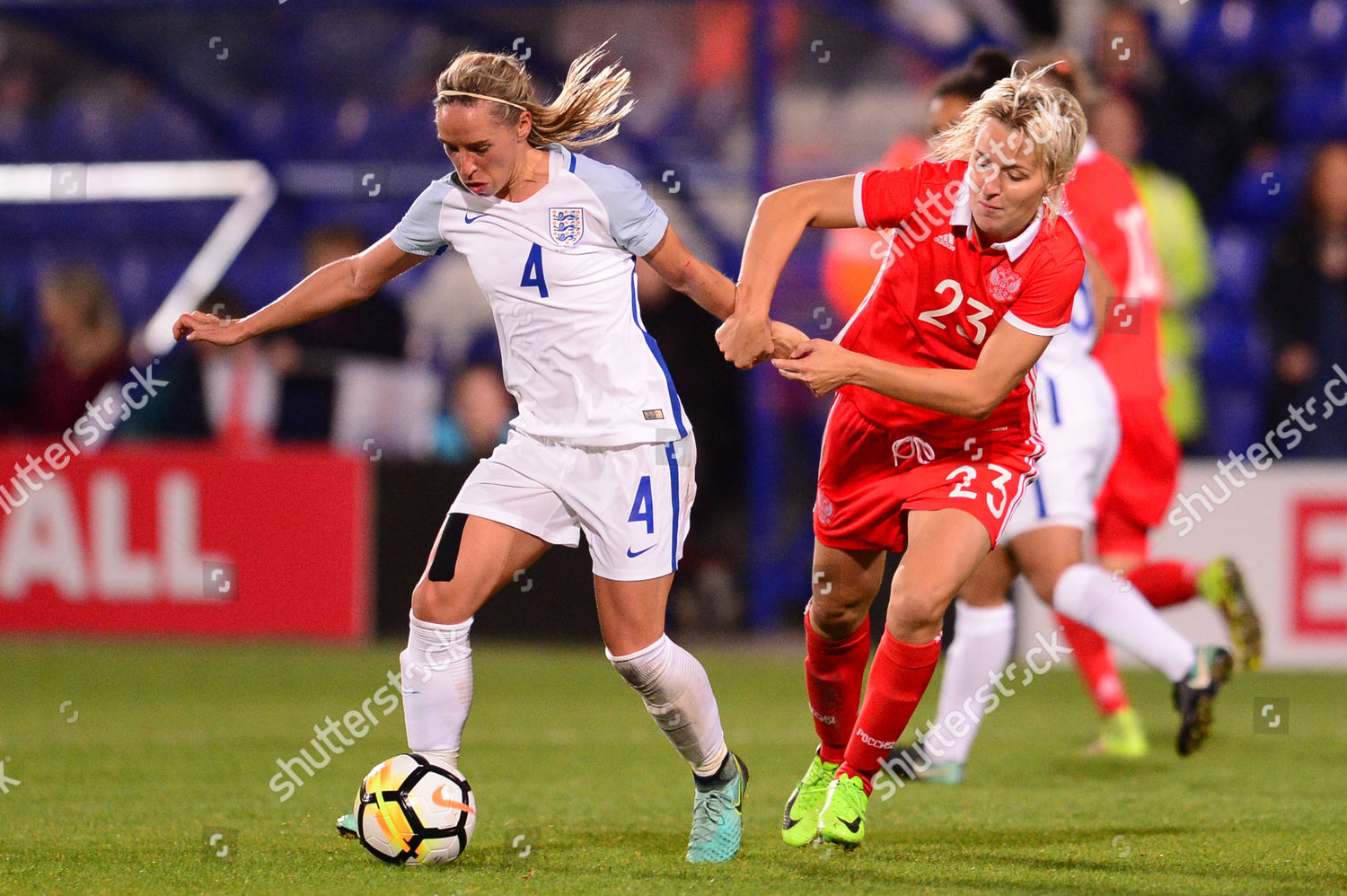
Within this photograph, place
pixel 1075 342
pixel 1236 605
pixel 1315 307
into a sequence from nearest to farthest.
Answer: pixel 1075 342, pixel 1236 605, pixel 1315 307

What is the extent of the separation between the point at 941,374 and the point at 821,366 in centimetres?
31

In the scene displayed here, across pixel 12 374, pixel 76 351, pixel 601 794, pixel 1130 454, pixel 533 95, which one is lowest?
pixel 12 374

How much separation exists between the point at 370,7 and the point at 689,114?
2334 mm

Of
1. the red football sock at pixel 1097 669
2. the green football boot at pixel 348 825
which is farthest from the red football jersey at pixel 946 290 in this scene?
the red football sock at pixel 1097 669

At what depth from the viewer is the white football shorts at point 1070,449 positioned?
5637mm

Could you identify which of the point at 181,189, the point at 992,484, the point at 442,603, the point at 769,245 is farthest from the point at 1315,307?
the point at 181,189

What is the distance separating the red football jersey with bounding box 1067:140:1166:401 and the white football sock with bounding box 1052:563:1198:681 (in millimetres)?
817

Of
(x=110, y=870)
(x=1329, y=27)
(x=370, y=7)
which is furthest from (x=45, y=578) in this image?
(x=1329, y=27)

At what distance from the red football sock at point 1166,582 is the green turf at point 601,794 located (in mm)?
566

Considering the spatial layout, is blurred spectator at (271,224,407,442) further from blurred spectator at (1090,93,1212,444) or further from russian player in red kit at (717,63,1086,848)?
russian player in red kit at (717,63,1086,848)

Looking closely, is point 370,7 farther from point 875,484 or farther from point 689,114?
point 875,484

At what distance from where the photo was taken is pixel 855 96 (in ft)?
38.2

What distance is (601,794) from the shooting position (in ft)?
17.5

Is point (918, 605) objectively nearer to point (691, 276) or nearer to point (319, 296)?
point (691, 276)
